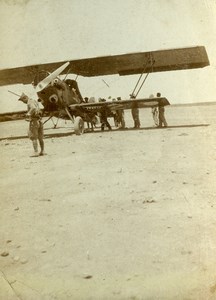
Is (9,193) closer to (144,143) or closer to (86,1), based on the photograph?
(86,1)

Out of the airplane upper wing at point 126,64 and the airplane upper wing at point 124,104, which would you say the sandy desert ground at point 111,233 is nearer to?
the airplane upper wing at point 126,64

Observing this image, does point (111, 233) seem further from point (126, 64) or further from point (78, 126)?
point (126, 64)

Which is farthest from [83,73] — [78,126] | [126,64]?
[78,126]

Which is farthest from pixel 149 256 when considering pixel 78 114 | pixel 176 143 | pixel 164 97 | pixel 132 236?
pixel 78 114

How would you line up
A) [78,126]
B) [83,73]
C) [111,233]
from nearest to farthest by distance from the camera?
[111,233]
[78,126]
[83,73]

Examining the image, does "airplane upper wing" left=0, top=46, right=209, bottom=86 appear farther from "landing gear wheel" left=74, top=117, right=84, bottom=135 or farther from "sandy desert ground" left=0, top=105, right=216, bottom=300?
"sandy desert ground" left=0, top=105, right=216, bottom=300

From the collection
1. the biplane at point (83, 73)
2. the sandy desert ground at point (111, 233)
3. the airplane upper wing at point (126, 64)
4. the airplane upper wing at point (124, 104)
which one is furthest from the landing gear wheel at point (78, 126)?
the sandy desert ground at point (111, 233)

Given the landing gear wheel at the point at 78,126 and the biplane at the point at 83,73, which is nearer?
the biplane at the point at 83,73

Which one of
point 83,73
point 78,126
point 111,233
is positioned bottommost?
point 111,233
